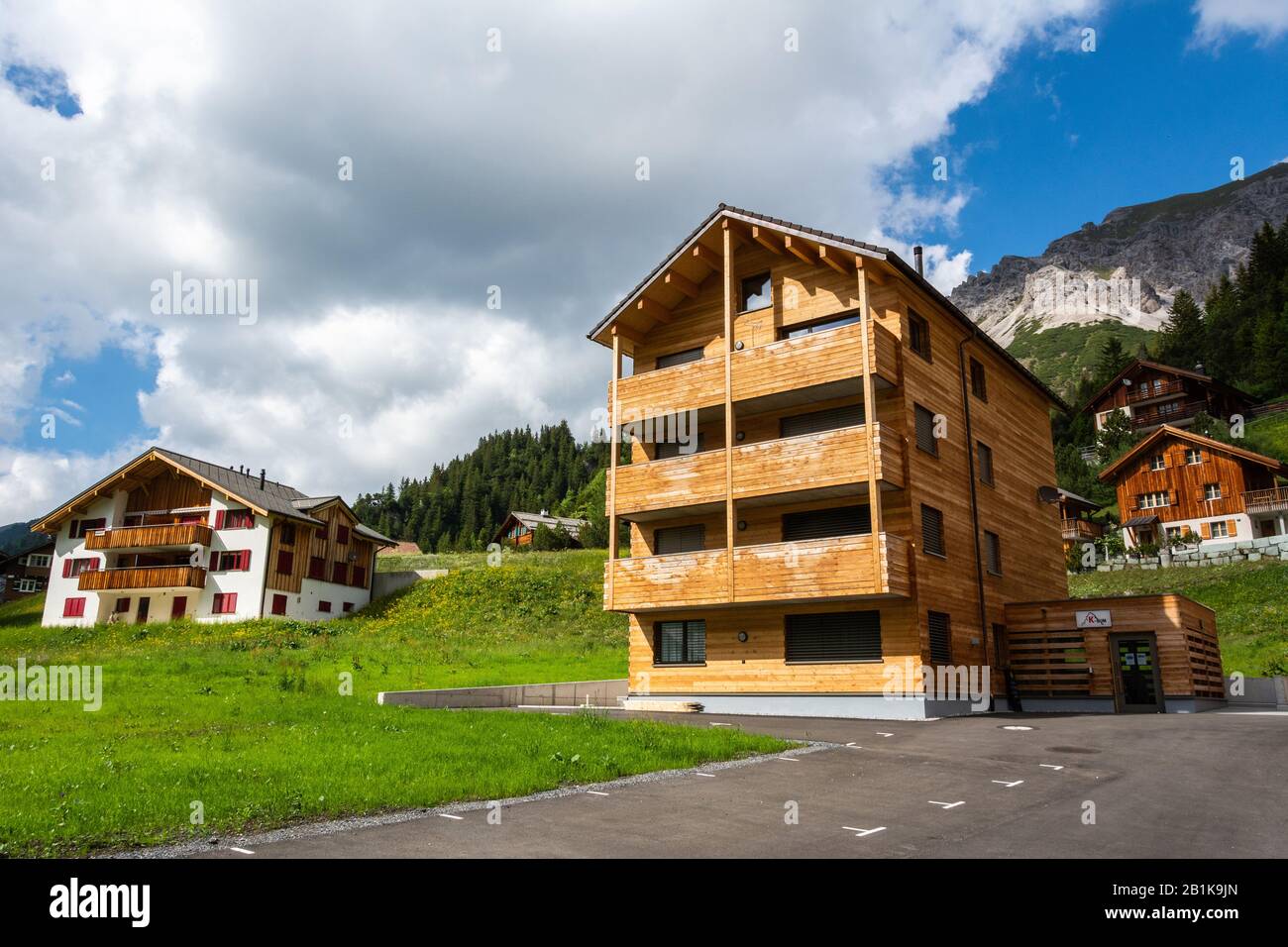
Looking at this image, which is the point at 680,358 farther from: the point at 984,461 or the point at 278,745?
the point at 278,745

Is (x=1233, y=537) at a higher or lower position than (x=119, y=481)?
lower

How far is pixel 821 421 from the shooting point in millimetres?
27328

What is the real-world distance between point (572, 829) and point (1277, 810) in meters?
8.14

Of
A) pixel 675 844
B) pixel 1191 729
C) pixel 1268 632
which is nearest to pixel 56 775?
pixel 675 844

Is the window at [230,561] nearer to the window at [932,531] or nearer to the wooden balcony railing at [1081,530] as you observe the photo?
the window at [932,531]

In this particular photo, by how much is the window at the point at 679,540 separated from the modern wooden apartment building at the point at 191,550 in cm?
3028

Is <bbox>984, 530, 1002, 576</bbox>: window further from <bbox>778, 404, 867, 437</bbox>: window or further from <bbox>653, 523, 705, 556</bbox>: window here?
<bbox>653, 523, 705, 556</bbox>: window

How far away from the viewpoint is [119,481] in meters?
54.4

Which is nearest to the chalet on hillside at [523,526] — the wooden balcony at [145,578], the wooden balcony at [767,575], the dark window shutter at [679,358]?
the wooden balcony at [145,578]

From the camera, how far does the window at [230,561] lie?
5091 cm

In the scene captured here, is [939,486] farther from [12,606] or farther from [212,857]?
[12,606]

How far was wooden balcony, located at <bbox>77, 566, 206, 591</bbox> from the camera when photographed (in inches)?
1983

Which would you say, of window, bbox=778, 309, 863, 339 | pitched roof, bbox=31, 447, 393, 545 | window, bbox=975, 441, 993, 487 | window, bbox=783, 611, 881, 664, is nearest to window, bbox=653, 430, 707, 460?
window, bbox=778, 309, 863, 339

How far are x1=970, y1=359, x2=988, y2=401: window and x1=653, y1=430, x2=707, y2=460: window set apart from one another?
32.4 feet
